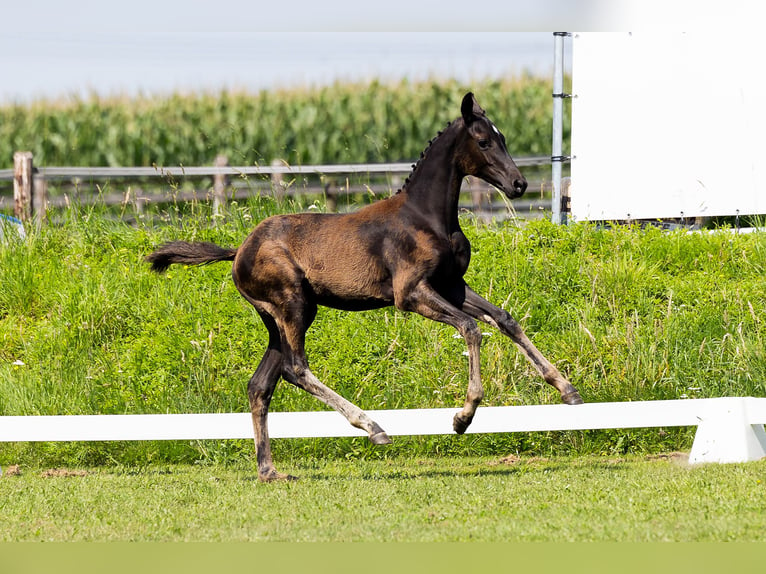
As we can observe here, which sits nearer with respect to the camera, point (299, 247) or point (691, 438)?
point (299, 247)

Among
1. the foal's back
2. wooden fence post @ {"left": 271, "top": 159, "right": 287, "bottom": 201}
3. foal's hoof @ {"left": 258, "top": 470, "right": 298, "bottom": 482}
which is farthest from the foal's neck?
wooden fence post @ {"left": 271, "top": 159, "right": 287, "bottom": 201}

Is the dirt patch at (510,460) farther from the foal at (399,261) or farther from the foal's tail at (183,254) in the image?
the foal's tail at (183,254)

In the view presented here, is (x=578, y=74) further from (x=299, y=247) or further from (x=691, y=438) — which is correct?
(x=299, y=247)

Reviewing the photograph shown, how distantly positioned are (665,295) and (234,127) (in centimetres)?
1334

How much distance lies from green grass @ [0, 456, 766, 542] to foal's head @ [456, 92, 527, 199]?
161cm

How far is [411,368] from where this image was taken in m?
8.16

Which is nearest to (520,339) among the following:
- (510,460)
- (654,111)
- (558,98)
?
(510,460)

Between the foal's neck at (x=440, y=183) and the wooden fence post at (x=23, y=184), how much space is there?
34.6ft

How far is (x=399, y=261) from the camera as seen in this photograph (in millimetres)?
4836

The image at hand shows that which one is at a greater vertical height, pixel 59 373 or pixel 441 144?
pixel 441 144

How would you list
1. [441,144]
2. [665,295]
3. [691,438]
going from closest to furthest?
[441,144] < [691,438] < [665,295]

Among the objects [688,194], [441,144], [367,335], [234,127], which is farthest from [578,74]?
[234,127]

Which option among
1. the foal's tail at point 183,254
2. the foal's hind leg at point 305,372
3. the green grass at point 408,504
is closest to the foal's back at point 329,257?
the foal's hind leg at point 305,372

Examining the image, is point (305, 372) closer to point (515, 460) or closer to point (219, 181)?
point (515, 460)
